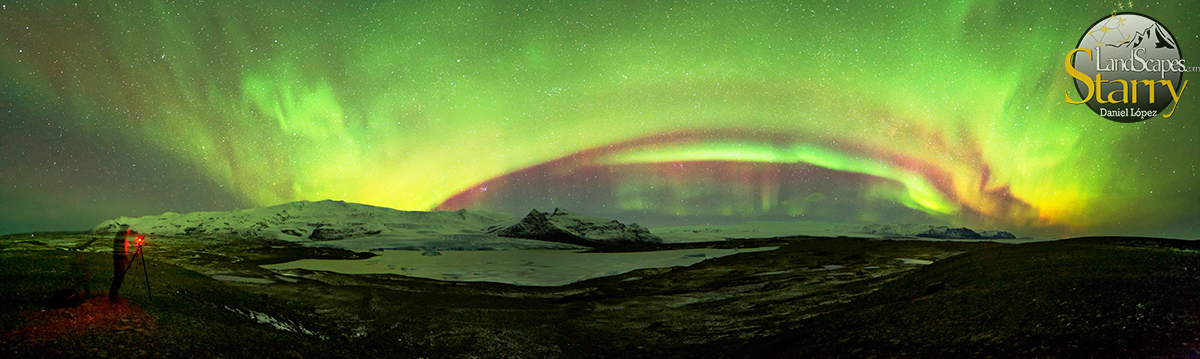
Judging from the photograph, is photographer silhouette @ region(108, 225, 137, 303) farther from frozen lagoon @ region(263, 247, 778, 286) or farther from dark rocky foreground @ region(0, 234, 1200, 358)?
frozen lagoon @ region(263, 247, 778, 286)

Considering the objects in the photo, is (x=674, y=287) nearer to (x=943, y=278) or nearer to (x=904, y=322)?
(x=943, y=278)

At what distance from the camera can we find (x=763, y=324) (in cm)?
1329

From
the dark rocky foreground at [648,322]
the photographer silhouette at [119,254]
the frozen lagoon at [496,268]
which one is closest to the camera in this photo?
the dark rocky foreground at [648,322]

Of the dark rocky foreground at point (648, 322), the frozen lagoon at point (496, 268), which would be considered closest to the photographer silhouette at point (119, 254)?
the dark rocky foreground at point (648, 322)

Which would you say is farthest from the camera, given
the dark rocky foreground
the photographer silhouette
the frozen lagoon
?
the frozen lagoon

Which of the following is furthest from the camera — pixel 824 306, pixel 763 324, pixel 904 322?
pixel 824 306

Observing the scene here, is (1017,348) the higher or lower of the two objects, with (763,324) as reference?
higher

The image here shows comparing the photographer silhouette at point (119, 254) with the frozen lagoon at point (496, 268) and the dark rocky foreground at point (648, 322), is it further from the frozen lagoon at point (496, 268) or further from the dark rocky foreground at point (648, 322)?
the frozen lagoon at point (496, 268)

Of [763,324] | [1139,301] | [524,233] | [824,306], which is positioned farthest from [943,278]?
[524,233]

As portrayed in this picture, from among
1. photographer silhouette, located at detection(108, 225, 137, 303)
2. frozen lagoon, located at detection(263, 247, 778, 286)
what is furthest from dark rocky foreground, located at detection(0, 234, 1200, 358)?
frozen lagoon, located at detection(263, 247, 778, 286)

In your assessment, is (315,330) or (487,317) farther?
(487,317)

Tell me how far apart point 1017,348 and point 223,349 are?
11.4 m

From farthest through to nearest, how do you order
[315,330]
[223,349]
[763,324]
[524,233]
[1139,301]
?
[524,233]
[763,324]
[315,330]
[223,349]
[1139,301]

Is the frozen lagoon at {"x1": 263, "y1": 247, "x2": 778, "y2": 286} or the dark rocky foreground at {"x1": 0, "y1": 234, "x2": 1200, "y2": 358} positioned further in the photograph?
the frozen lagoon at {"x1": 263, "y1": 247, "x2": 778, "y2": 286}
